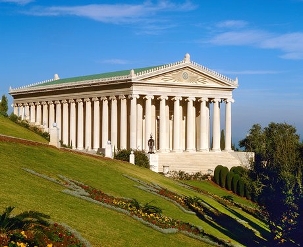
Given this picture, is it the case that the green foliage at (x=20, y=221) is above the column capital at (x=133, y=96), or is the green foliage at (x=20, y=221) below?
below

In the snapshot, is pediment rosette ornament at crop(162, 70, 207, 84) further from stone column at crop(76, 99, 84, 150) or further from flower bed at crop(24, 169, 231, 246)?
flower bed at crop(24, 169, 231, 246)

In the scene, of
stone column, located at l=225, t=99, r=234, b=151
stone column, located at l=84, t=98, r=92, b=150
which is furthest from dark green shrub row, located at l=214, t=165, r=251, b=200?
stone column, located at l=84, t=98, r=92, b=150

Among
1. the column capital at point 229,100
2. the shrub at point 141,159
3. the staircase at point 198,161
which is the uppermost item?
the column capital at point 229,100

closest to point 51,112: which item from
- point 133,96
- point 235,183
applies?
point 133,96

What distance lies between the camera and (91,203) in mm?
32594

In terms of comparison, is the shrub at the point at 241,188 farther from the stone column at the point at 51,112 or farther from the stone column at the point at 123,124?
the stone column at the point at 51,112

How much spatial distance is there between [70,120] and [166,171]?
28.9 m

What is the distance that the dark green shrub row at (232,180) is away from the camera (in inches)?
3002

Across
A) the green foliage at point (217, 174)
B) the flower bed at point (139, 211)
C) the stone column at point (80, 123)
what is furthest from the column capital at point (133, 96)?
the flower bed at point (139, 211)

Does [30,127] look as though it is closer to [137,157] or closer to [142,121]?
[137,157]

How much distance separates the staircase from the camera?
83.9m

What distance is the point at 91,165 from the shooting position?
1884 inches

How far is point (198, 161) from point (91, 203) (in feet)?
184

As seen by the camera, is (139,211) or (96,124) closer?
(139,211)
